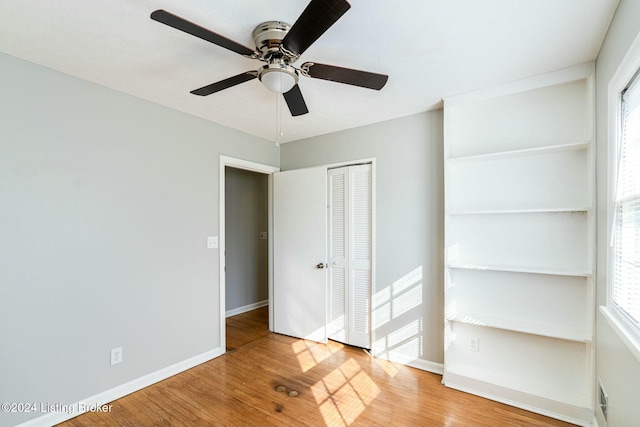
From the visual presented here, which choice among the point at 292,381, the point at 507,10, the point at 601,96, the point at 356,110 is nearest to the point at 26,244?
the point at 292,381

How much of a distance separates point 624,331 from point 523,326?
0.93 metres

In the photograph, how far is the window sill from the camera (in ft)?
3.98

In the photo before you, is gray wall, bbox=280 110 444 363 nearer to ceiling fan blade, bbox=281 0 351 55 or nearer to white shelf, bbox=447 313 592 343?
white shelf, bbox=447 313 592 343

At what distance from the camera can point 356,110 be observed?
112 inches

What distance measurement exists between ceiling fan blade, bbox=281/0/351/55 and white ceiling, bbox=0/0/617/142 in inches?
9.3

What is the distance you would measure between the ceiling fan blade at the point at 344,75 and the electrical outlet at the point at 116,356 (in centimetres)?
254

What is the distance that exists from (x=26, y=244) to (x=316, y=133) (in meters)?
2.73

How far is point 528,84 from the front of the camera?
2.25 meters

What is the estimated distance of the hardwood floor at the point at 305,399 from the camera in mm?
2080

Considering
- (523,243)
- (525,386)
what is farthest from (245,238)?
(525,386)

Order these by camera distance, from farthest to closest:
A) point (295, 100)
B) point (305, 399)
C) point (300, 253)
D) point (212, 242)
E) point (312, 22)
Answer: point (300, 253)
point (212, 242)
point (305, 399)
point (295, 100)
point (312, 22)

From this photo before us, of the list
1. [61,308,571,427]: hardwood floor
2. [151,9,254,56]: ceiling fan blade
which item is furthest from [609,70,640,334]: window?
[151,9,254,56]: ceiling fan blade

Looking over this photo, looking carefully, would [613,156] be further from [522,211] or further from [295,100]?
[295,100]

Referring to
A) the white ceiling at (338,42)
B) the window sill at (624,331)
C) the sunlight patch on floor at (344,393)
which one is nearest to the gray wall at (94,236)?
the white ceiling at (338,42)
